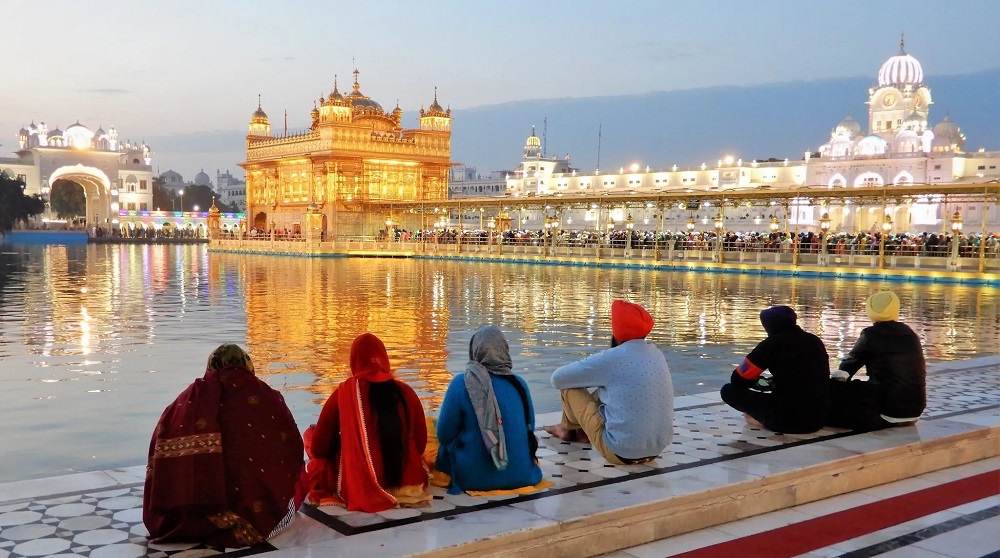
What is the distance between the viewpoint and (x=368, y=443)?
13.0ft

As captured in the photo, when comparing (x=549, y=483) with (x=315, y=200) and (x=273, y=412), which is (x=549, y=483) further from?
(x=315, y=200)

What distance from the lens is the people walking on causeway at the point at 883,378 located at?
212 inches

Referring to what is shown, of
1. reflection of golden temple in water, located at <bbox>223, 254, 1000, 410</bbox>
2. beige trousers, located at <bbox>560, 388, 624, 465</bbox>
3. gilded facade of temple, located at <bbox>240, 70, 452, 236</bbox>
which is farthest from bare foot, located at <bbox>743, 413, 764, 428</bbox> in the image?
gilded facade of temple, located at <bbox>240, 70, 452, 236</bbox>

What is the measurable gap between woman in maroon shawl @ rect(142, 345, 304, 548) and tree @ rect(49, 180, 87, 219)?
277ft

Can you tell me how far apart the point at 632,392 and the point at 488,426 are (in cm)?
83

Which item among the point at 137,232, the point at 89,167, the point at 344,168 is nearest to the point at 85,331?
the point at 344,168

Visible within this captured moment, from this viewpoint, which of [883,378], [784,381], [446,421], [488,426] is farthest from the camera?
[883,378]

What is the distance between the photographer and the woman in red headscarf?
3.91 m

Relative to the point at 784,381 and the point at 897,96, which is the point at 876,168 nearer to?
the point at 897,96

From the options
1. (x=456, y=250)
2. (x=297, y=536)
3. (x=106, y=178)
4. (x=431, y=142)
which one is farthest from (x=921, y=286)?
(x=106, y=178)

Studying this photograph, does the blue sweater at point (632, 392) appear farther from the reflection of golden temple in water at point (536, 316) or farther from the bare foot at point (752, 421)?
the reflection of golden temple in water at point (536, 316)

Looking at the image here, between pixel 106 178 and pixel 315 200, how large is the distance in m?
36.1

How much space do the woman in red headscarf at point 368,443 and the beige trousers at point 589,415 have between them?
3.48ft

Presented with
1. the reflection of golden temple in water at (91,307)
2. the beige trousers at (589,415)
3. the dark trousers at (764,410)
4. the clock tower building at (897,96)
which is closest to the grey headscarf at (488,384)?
the beige trousers at (589,415)
